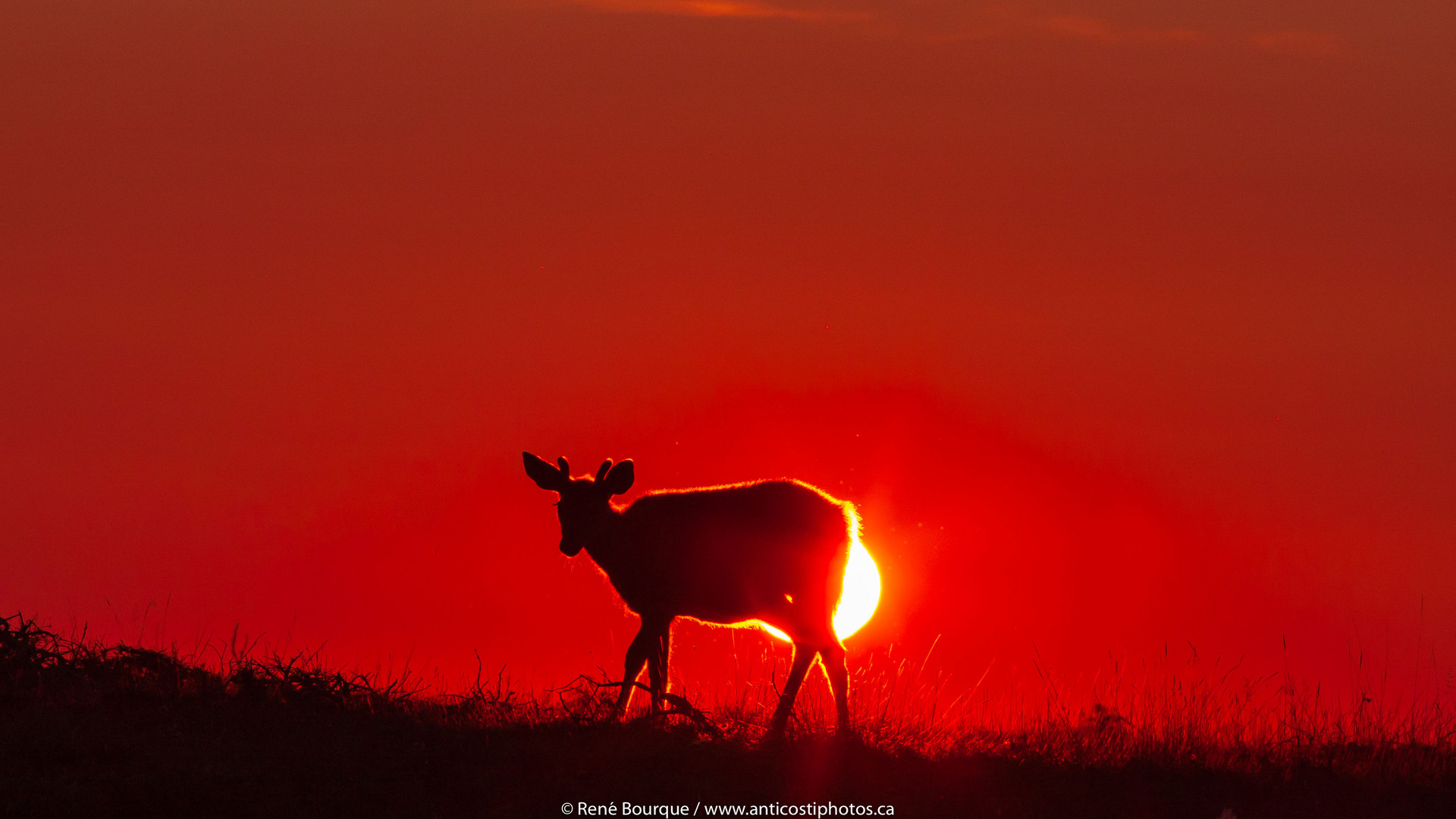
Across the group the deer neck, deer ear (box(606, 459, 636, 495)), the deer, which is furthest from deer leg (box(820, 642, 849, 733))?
deer ear (box(606, 459, 636, 495))

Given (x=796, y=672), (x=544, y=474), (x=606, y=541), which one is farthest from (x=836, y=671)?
(x=544, y=474)

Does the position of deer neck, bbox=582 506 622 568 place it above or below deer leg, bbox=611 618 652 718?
above

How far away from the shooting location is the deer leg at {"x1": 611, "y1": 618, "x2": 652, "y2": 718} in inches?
482

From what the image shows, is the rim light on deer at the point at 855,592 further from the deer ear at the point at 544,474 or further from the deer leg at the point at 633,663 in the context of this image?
the deer ear at the point at 544,474

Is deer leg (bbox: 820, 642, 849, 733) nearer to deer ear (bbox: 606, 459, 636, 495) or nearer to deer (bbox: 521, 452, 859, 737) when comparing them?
deer (bbox: 521, 452, 859, 737)

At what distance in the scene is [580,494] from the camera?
46.0ft

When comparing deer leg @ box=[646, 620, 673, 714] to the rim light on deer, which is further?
the rim light on deer

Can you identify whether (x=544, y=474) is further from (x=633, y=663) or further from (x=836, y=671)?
(x=836, y=671)

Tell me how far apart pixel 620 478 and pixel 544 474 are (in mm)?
686

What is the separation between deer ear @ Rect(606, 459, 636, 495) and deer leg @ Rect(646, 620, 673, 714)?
1.31m

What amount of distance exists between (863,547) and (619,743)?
3.73 meters

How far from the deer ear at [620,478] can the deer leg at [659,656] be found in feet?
4.31

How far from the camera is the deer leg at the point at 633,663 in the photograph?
12250mm

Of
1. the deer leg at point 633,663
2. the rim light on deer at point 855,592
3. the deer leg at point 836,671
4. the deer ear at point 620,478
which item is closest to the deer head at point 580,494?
the deer ear at point 620,478
